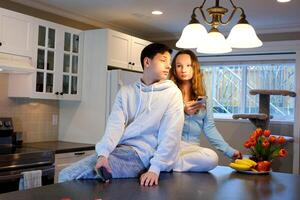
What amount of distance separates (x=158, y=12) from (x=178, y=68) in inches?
79.4

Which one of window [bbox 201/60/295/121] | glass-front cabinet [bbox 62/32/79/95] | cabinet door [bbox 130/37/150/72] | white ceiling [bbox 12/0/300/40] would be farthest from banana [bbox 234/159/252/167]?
window [bbox 201/60/295/121]

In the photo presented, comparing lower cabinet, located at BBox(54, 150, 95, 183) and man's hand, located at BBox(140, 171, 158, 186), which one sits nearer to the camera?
man's hand, located at BBox(140, 171, 158, 186)

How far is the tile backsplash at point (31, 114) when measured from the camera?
12.8 feet

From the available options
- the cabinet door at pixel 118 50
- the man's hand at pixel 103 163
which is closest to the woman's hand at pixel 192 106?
the man's hand at pixel 103 163

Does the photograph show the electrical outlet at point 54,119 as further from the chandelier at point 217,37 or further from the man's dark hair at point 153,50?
the man's dark hair at point 153,50

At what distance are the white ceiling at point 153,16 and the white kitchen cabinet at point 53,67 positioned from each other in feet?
0.88

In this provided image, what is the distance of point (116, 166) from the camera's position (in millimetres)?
1871

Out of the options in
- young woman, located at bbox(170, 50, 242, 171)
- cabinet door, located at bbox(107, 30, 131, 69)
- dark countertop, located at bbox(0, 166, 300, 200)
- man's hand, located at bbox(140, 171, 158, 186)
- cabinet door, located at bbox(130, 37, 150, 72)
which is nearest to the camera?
dark countertop, located at bbox(0, 166, 300, 200)

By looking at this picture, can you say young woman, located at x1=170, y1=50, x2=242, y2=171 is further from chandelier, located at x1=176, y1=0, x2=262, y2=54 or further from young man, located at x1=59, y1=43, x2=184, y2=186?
young man, located at x1=59, y1=43, x2=184, y2=186

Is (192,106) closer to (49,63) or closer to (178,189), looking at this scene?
(178,189)

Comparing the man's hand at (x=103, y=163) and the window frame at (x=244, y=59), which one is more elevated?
the window frame at (x=244, y=59)

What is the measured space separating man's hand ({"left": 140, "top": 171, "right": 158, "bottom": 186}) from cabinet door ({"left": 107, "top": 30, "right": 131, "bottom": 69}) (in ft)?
8.65

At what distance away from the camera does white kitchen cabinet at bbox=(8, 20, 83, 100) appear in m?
3.83

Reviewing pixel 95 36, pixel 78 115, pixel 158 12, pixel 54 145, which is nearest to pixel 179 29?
pixel 158 12
